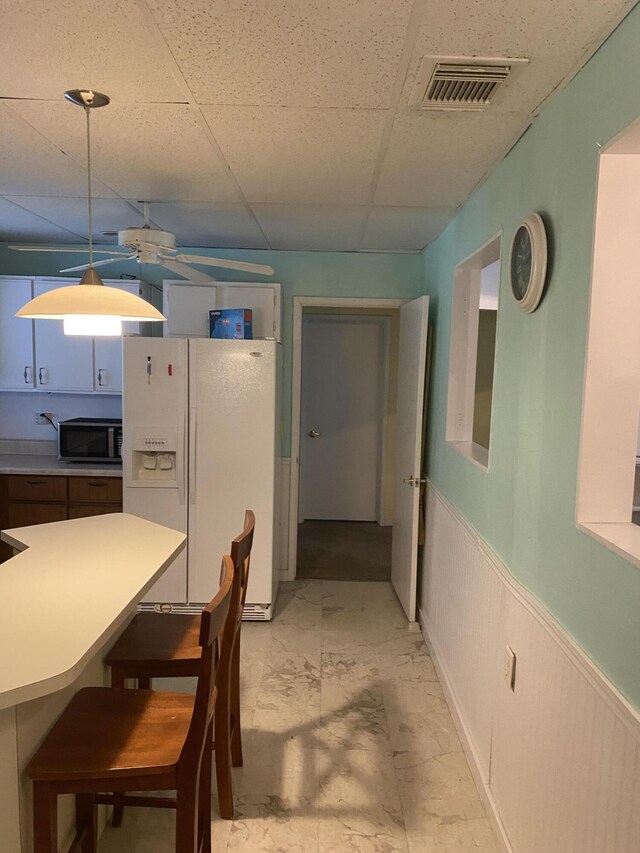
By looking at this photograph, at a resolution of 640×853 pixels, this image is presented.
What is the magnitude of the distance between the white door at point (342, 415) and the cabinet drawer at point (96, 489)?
7.99 feet

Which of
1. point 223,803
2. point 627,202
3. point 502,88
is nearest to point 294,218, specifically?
point 502,88

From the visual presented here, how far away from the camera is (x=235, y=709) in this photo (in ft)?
8.09

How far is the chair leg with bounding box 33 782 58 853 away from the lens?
1510mm

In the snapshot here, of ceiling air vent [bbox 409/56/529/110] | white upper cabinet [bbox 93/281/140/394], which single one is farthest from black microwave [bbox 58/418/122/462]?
ceiling air vent [bbox 409/56/529/110]

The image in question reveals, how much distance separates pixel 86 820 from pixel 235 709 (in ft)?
2.19

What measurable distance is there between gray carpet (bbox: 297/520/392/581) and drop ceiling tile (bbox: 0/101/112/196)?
10.1 feet

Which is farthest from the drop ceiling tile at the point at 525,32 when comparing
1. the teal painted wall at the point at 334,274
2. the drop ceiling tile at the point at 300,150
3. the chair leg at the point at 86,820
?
the teal painted wall at the point at 334,274

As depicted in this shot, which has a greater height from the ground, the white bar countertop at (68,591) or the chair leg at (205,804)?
the white bar countertop at (68,591)

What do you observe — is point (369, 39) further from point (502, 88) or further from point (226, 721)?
point (226, 721)

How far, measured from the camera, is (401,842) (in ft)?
7.10

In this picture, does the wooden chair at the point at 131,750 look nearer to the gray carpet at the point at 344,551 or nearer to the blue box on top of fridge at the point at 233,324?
the blue box on top of fridge at the point at 233,324

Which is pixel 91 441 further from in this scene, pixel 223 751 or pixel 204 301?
pixel 223 751

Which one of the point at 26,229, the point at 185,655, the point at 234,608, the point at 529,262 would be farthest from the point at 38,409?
the point at 529,262

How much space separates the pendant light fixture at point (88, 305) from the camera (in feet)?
6.10
